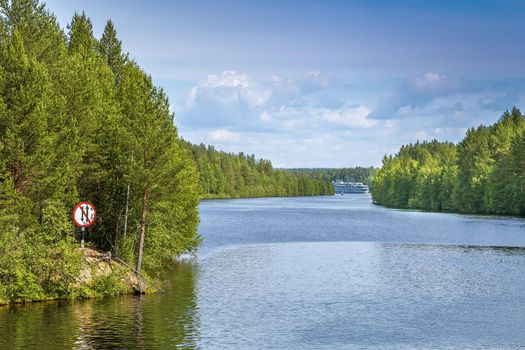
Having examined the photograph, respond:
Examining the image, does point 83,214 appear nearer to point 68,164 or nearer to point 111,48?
point 68,164

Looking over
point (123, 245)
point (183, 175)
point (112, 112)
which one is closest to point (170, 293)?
point (123, 245)

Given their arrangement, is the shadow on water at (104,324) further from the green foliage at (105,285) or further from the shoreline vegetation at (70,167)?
the shoreline vegetation at (70,167)

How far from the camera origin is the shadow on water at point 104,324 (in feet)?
99.0

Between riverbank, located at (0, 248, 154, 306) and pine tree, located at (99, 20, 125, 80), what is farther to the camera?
pine tree, located at (99, 20, 125, 80)

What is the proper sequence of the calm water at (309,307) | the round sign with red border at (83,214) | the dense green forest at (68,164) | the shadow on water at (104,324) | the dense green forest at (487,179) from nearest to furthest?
the shadow on water at (104,324)
the calm water at (309,307)
the dense green forest at (68,164)
the round sign with red border at (83,214)
the dense green forest at (487,179)

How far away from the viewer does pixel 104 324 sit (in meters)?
33.9

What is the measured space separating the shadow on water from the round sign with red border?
15.9 ft

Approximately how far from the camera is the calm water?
104ft

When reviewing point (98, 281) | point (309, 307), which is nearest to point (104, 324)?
point (98, 281)

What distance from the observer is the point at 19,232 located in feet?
129

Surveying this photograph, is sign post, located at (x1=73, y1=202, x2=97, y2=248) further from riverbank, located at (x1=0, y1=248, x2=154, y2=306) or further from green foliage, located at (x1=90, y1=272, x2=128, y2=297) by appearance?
green foliage, located at (x1=90, y1=272, x2=128, y2=297)

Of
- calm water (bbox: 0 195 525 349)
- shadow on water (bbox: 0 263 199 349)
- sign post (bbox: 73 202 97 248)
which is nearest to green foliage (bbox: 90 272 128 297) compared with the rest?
shadow on water (bbox: 0 263 199 349)

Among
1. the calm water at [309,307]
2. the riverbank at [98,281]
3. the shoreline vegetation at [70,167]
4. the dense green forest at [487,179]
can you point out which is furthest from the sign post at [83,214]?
the dense green forest at [487,179]

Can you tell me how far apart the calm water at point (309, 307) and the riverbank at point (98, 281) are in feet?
3.28
